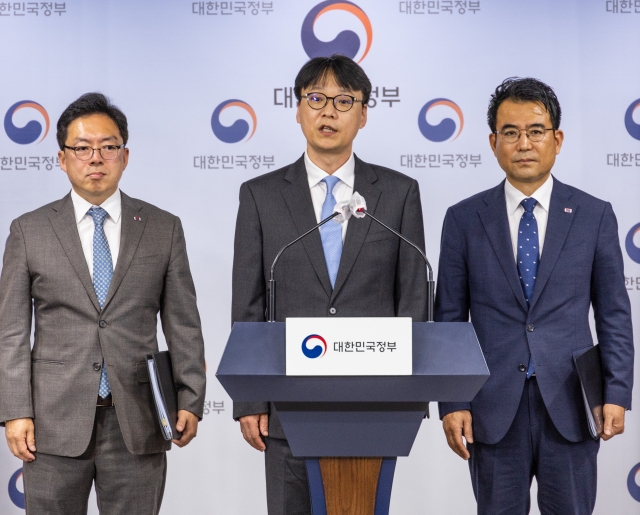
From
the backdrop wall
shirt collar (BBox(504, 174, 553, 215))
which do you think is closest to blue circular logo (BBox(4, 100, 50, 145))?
the backdrop wall

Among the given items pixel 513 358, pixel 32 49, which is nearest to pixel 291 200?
pixel 513 358

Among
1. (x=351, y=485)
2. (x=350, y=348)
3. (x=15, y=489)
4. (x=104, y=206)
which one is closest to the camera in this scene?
(x=350, y=348)

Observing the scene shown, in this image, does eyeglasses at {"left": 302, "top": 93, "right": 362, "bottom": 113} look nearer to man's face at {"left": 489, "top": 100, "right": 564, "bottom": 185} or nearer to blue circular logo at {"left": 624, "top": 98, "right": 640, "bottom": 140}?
man's face at {"left": 489, "top": 100, "right": 564, "bottom": 185}

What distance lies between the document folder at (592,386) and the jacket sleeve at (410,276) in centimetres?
51

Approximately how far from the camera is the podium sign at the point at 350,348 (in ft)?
5.85

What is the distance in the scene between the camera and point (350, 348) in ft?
5.87

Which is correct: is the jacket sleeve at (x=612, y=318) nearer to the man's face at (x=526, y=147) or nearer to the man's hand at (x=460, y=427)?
the man's face at (x=526, y=147)

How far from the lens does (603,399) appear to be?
8.60 ft

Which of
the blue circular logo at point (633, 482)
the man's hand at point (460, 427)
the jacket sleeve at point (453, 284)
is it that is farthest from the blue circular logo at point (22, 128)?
the blue circular logo at point (633, 482)

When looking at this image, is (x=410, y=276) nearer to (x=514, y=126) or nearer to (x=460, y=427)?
(x=460, y=427)

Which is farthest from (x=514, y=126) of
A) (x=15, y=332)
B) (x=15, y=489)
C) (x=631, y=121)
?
(x=15, y=489)

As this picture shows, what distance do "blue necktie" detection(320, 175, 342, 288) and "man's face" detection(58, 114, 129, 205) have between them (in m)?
0.71

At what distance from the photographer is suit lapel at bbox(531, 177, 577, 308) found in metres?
2.62

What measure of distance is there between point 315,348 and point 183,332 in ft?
3.51
